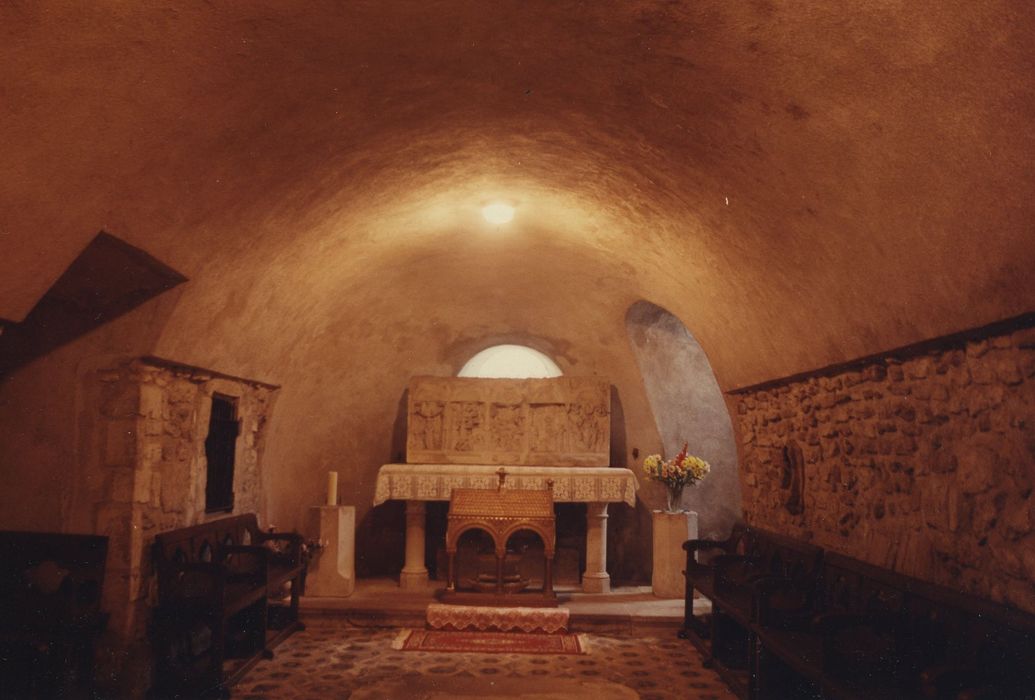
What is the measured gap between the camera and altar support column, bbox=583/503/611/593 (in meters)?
9.45

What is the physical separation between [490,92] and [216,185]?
1.71 m

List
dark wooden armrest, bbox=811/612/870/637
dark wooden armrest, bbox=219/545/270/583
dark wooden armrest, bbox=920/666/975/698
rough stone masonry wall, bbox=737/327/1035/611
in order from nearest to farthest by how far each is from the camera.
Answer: dark wooden armrest, bbox=920/666/975/698, rough stone masonry wall, bbox=737/327/1035/611, dark wooden armrest, bbox=811/612/870/637, dark wooden armrest, bbox=219/545/270/583

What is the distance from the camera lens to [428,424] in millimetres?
9961

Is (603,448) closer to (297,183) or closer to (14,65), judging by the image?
(297,183)

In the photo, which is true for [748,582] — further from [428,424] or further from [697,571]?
[428,424]

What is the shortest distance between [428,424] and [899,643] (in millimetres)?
6643

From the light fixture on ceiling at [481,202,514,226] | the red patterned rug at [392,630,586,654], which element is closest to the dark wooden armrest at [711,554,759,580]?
the red patterned rug at [392,630,586,654]

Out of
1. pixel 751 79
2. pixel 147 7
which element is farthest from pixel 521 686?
pixel 147 7

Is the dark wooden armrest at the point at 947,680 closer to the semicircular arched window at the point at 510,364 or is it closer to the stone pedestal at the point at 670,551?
the stone pedestal at the point at 670,551

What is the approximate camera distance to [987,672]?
11.5 ft

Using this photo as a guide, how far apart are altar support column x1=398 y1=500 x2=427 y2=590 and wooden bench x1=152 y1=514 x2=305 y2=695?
183cm

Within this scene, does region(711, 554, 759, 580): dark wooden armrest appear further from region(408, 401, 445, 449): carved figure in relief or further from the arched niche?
region(408, 401, 445, 449): carved figure in relief

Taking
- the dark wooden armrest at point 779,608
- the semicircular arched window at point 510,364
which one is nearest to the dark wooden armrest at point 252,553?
the dark wooden armrest at point 779,608

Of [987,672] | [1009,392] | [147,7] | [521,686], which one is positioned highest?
[147,7]
